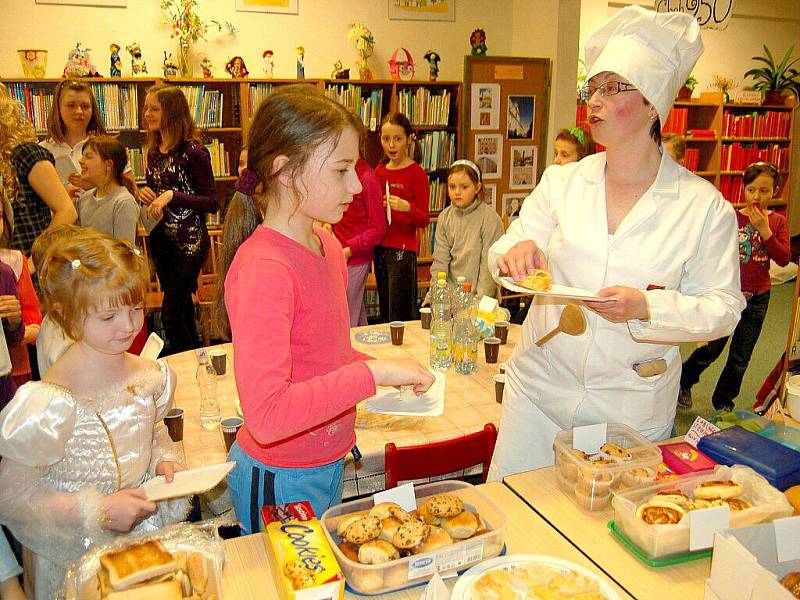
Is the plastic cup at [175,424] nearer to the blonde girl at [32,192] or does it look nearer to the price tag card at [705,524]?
the price tag card at [705,524]

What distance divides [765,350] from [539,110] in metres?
2.79

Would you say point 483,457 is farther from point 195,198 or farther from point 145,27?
point 145,27

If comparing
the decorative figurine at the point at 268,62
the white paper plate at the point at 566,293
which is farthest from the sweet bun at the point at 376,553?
the decorative figurine at the point at 268,62

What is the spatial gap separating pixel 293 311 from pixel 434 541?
0.50 m

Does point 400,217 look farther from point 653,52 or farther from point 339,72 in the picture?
point 653,52

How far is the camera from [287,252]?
1.34 m

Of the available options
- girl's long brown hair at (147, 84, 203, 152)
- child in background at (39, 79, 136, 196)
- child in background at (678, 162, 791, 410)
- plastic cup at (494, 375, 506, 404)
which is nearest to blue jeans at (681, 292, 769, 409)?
child in background at (678, 162, 791, 410)

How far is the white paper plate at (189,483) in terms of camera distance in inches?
46.7

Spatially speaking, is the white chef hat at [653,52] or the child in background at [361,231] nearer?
the white chef hat at [653,52]

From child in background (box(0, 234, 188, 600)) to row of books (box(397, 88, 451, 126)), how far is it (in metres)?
4.43

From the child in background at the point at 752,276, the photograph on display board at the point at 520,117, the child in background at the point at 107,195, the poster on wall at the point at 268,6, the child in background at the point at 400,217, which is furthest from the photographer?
the photograph on display board at the point at 520,117

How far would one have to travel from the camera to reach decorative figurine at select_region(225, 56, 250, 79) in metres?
5.16

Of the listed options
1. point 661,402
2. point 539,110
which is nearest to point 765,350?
point 539,110

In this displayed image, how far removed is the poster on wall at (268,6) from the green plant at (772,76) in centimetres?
566
